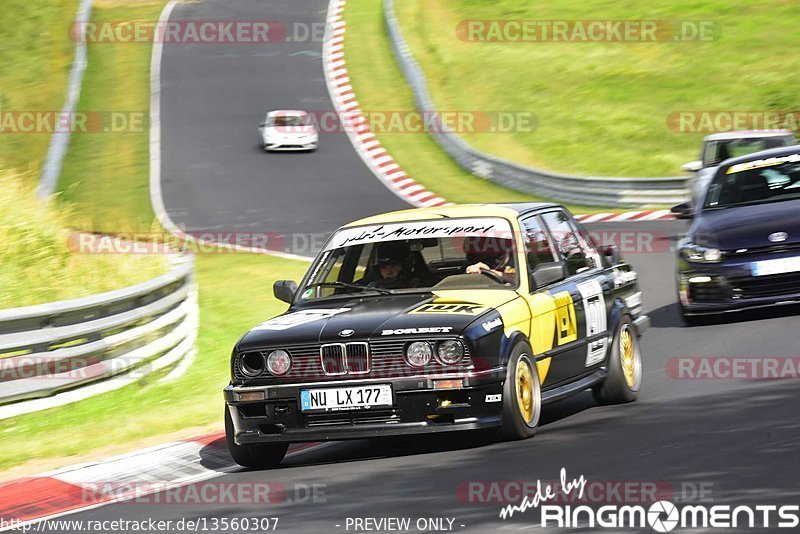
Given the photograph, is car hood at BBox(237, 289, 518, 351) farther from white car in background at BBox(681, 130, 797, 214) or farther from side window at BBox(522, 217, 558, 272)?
white car in background at BBox(681, 130, 797, 214)

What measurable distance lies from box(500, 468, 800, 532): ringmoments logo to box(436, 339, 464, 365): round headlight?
4.99 feet

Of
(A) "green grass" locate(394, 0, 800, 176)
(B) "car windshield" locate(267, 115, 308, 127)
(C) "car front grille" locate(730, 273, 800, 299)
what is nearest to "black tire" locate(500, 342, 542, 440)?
(C) "car front grille" locate(730, 273, 800, 299)

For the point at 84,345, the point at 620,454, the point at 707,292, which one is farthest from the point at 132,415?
the point at 707,292

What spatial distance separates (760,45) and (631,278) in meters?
32.5

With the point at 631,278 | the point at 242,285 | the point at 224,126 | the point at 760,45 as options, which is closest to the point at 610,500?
the point at 631,278

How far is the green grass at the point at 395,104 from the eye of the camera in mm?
28781

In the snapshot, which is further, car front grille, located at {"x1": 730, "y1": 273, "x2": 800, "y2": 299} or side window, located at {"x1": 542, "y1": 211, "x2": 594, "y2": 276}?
car front grille, located at {"x1": 730, "y1": 273, "x2": 800, "y2": 299}

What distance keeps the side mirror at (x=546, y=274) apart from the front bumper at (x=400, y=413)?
102 cm

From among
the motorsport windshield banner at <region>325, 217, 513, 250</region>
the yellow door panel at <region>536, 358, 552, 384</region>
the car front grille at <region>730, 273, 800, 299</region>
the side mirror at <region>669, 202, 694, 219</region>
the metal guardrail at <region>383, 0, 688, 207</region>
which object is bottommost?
the metal guardrail at <region>383, 0, 688, 207</region>

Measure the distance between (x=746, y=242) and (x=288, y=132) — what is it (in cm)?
2145

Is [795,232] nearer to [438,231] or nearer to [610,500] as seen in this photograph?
[438,231]

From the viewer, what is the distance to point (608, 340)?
9.59 meters

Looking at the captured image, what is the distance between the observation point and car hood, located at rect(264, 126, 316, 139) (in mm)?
32781

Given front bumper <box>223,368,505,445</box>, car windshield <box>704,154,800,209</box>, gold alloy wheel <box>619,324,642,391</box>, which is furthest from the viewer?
car windshield <box>704,154,800,209</box>
